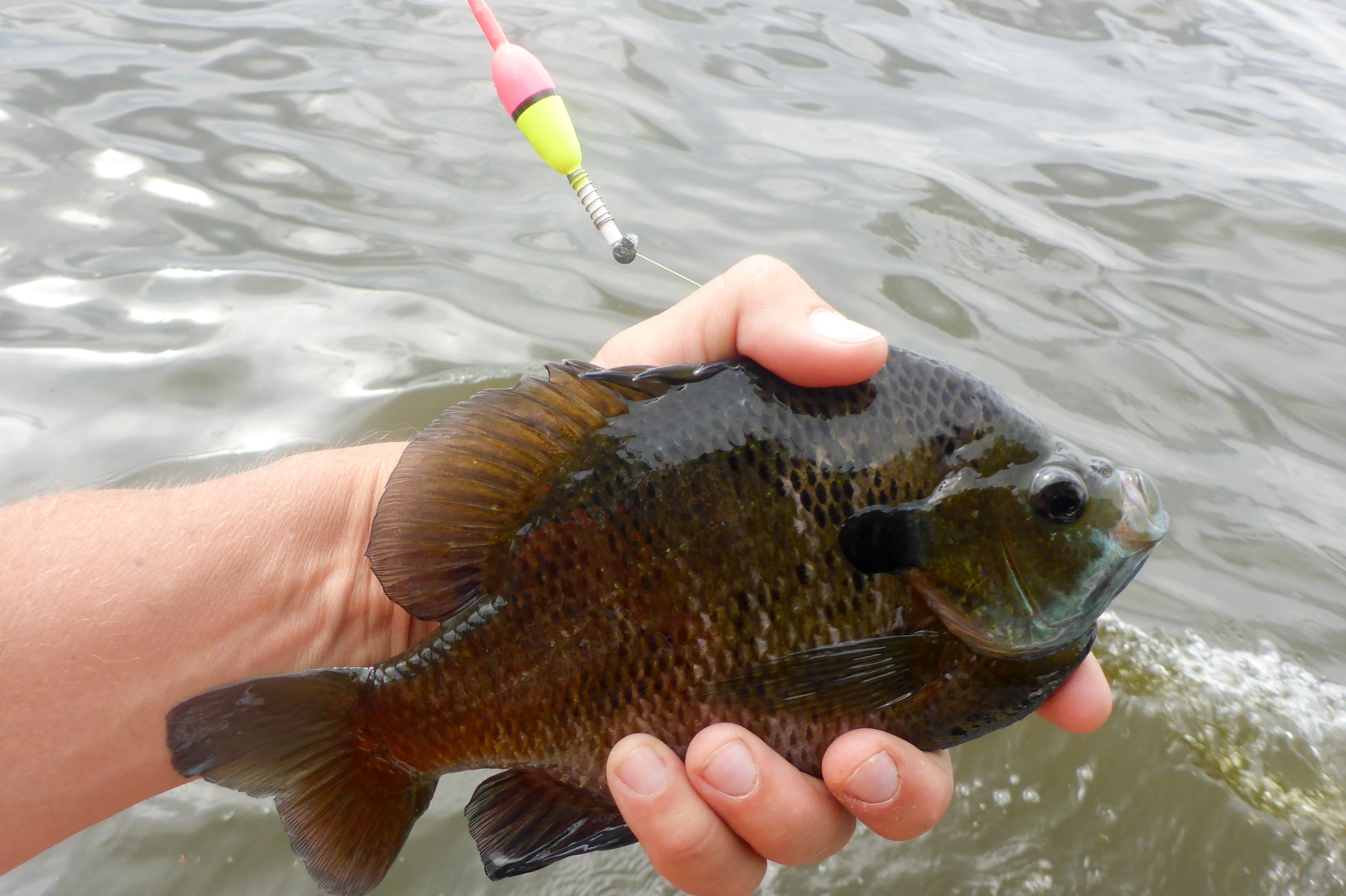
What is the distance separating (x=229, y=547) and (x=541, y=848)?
133cm

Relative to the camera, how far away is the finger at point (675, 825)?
1835 mm

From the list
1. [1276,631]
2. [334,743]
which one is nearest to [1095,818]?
[1276,631]

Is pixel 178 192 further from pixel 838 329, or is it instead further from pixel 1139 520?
pixel 1139 520

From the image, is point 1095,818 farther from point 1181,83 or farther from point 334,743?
point 1181,83

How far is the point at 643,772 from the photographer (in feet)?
6.01

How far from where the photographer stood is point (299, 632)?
2629 mm

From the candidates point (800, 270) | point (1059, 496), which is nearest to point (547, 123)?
point (1059, 496)

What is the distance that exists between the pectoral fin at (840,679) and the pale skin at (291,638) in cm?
9

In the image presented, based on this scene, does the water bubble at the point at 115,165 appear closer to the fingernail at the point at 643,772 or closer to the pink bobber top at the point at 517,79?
the pink bobber top at the point at 517,79

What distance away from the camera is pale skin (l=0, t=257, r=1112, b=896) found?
6.14 feet

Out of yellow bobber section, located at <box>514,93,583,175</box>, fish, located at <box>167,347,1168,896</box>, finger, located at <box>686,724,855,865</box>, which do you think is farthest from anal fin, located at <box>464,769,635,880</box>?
yellow bobber section, located at <box>514,93,583,175</box>

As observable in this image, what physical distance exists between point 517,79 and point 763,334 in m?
1.24

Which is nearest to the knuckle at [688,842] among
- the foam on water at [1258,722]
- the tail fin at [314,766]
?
the tail fin at [314,766]

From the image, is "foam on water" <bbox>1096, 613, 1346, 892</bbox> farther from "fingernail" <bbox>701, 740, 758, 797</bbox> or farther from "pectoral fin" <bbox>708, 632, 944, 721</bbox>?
"fingernail" <bbox>701, 740, 758, 797</bbox>
